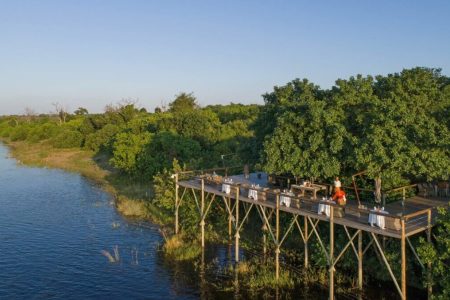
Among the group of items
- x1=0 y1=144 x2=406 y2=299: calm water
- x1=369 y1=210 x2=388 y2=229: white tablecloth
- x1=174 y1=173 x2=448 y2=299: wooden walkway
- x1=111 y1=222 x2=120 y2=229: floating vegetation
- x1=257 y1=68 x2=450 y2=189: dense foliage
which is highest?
x1=257 y1=68 x2=450 y2=189: dense foliage

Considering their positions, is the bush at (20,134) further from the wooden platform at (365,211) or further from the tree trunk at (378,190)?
the tree trunk at (378,190)

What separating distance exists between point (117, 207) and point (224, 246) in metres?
14.7

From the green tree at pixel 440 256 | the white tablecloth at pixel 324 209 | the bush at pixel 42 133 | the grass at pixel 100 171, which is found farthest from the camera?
the bush at pixel 42 133

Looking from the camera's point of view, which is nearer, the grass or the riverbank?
the riverbank

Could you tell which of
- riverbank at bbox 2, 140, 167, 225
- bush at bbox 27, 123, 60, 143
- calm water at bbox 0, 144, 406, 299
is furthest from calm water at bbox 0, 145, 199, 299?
bush at bbox 27, 123, 60, 143

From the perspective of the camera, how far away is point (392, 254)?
1973 centimetres

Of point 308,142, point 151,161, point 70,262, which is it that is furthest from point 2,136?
point 308,142

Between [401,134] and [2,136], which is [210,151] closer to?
[401,134]

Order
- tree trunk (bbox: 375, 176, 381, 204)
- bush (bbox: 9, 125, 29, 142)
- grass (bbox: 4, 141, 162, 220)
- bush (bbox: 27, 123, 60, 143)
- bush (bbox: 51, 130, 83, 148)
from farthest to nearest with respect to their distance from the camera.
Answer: bush (bbox: 9, 125, 29, 142)
bush (bbox: 27, 123, 60, 143)
bush (bbox: 51, 130, 83, 148)
grass (bbox: 4, 141, 162, 220)
tree trunk (bbox: 375, 176, 381, 204)

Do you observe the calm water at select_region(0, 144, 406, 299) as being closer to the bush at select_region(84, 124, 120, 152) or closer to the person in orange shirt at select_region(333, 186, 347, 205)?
the person in orange shirt at select_region(333, 186, 347, 205)

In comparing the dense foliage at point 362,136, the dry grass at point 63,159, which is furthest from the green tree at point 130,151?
the dense foliage at point 362,136

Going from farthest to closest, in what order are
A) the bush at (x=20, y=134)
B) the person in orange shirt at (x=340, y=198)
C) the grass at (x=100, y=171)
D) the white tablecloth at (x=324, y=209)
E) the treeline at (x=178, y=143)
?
the bush at (x=20, y=134), the treeline at (x=178, y=143), the grass at (x=100, y=171), the person in orange shirt at (x=340, y=198), the white tablecloth at (x=324, y=209)

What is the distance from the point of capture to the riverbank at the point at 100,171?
3725 cm

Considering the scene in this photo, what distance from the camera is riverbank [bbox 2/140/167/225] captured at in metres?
37.2
